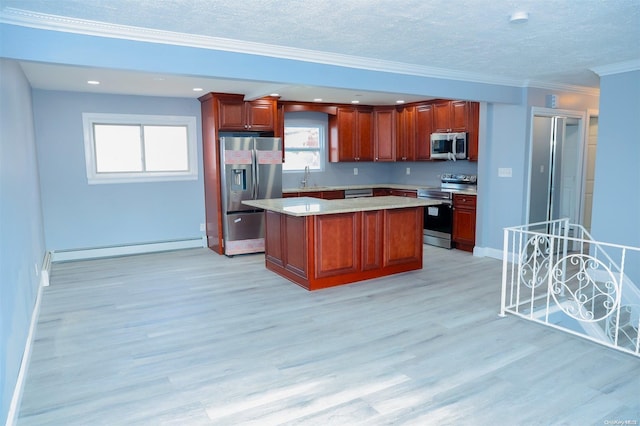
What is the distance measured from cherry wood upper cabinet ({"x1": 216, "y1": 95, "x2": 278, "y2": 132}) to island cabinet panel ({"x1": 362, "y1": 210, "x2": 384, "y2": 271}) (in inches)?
99.5

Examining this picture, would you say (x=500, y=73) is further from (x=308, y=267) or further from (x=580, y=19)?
(x=308, y=267)

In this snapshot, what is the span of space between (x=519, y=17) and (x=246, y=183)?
13.8 ft

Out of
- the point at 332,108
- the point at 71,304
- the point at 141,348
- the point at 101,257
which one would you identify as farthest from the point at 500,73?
the point at 101,257

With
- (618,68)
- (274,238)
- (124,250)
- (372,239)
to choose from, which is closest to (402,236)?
(372,239)

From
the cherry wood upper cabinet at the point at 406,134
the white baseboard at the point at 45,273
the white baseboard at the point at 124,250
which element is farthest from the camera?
the cherry wood upper cabinet at the point at 406,134

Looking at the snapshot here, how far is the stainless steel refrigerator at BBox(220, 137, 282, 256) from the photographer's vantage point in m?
6.14

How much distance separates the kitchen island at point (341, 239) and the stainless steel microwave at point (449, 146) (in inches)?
67.3

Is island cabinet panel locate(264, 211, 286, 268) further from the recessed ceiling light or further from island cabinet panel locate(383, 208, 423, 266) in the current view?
the recessed ceiling light

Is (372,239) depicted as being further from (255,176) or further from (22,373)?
(22,373)

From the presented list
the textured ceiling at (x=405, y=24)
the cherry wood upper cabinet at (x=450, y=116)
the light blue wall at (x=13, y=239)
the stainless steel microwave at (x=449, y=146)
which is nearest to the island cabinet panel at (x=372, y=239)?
the textured ceiling at (x=405, y=24)

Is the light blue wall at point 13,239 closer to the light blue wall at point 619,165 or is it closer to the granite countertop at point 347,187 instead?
the granite countertop at point 347,187

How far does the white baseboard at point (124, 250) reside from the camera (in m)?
5.98

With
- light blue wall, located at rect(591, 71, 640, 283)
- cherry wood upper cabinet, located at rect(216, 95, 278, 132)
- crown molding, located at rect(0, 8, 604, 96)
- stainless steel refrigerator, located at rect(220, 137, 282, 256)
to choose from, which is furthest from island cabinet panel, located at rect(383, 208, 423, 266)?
cherry wood upper cabinet, located at rect(216, 95, 278, 132)

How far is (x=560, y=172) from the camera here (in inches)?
241
